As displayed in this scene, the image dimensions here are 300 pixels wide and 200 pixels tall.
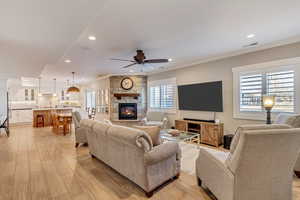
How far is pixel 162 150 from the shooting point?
2.41 meters

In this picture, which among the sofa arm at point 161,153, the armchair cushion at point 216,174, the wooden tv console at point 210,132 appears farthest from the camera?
the wooden tv console at point 210,132

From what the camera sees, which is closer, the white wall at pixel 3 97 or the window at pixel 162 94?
the window at pixel 162 94

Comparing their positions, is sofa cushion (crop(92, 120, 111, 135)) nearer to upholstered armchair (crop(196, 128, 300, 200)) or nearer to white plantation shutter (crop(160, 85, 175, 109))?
upholstered armchair (crop(196, 128, 300, 200))

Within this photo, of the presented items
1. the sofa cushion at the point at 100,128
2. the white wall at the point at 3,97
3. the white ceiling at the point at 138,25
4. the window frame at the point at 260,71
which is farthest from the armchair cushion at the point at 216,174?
the white wall at the point at 3,97

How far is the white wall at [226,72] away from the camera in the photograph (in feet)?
12.6

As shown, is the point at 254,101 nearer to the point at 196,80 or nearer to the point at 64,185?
the point at 196,80

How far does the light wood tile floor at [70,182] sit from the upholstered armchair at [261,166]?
708 millimetres

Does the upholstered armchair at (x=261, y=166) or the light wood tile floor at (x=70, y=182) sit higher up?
the upholstered armchair at (x=261, y=166)

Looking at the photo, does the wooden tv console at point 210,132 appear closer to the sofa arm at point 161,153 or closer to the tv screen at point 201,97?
the tv screen at point 201,97

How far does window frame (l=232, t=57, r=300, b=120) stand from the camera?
3564 mm

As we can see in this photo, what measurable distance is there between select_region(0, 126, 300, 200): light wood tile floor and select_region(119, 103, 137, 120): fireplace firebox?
3.52 metres

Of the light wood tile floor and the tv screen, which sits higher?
the tv screen

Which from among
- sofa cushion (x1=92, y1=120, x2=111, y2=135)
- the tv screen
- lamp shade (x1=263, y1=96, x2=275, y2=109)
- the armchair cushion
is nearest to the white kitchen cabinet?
sofa cushion (x1=92, y1=120, x2=111, y2=135)

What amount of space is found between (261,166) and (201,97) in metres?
Answer: 3.84
